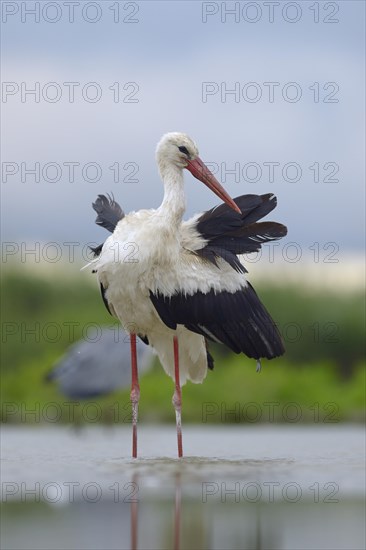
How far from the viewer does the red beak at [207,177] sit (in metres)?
11.7

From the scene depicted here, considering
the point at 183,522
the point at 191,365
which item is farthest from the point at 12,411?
the point at 183,522

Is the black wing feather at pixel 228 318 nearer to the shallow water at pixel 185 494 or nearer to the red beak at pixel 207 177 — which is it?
the red beak at pixel 207 177

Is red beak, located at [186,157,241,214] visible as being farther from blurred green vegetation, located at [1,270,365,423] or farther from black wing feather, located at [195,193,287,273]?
blurred green vegetation, located at [1,270,365,423]

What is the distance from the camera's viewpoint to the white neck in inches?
444

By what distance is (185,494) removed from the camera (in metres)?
9.26

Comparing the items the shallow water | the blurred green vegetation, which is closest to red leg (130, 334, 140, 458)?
the shallow water

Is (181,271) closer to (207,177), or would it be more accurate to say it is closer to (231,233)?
(231,233)

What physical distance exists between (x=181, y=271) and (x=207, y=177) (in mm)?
949

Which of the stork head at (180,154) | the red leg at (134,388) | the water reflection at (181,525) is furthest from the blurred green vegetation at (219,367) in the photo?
the water reflection at (181,525)

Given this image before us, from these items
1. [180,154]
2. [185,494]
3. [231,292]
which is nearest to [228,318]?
[231,292]

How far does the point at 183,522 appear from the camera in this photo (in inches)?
316

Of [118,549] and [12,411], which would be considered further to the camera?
[12,411]

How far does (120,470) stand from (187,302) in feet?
4.98

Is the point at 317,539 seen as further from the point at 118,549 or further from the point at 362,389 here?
the point at 362,389
